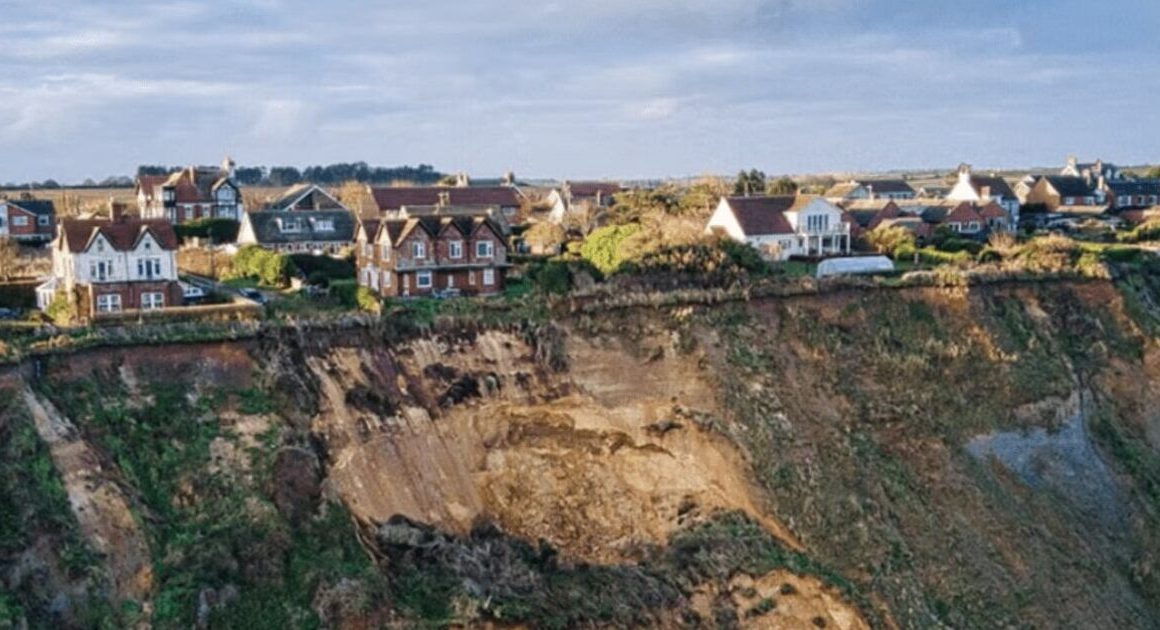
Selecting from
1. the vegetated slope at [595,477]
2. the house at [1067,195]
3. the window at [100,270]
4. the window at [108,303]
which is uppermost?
the house at [1067,195]

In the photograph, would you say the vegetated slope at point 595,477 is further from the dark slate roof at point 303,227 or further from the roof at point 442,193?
the roof at point 442,193

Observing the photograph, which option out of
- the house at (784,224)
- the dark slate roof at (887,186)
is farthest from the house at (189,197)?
the dark slate roof at (887,186)

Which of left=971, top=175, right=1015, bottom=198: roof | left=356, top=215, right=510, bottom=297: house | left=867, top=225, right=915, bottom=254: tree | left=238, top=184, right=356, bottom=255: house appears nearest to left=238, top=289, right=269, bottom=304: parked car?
Answer: left=356, top=215, right=510, bottom=297: house

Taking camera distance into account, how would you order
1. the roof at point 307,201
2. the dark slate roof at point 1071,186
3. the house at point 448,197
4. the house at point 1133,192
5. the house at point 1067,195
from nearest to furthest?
the roof at point 307,201 → the house at point 448,197 → the house at point 1067,195 → the dark slate roof at point 1071,186 → the house at point 1133,192

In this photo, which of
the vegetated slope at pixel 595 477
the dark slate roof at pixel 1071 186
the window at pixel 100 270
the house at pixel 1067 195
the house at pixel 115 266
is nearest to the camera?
the vegetated slope at pixel 595 477

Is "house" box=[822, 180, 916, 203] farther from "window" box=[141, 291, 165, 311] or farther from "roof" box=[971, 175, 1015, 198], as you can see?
"window" box=[141, 291, 165, 311]

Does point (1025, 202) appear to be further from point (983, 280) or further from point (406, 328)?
point (406, 328)

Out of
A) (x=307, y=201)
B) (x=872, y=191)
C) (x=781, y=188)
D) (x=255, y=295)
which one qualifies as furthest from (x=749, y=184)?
(x=255, y=295)

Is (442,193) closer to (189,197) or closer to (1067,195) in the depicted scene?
(189,197)
